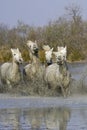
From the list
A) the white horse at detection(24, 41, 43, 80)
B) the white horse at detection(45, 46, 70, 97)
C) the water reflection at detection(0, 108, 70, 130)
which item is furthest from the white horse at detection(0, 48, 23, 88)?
the water reflection at detection(0, 108, 70, 130)

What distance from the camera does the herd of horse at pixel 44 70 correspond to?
21.7 metres

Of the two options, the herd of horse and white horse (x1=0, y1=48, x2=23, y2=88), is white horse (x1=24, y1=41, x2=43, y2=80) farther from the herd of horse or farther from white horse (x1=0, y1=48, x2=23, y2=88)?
white horse (x1=0, y1=48, x2=23, y2=88)

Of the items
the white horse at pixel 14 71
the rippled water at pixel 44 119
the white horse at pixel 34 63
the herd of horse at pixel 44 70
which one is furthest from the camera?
the white horse at pixel 14 71

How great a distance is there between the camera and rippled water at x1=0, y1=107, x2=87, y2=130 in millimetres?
13086

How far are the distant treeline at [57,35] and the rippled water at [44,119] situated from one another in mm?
53279

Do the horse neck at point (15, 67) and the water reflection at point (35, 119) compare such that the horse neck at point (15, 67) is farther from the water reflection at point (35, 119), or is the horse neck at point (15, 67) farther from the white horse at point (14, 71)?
the water reflection at point (35, 119)

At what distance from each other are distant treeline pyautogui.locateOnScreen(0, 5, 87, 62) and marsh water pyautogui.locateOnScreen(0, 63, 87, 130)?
50608mm

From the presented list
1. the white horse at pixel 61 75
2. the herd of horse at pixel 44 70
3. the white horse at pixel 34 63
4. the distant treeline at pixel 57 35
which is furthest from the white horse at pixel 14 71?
the distant treeline at pixel 57 35

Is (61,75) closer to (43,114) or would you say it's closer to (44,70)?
(44,70)

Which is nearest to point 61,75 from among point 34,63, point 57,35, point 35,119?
point 34,63

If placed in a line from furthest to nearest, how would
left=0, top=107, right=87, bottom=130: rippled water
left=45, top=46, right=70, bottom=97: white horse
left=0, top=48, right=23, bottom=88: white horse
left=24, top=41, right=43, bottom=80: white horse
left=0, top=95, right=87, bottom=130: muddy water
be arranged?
1. left=0, top=48, right=23, bottom=88: white horse
2. left=24, top=41, right=43, bottom=80: white horse
3. left=45, top=46, right=70, bottom=97: white horse
4. left=0, top=95, right=87, bottom=130: muddy water
5. left=0, top=107, right=87, bottom=130: rippled water

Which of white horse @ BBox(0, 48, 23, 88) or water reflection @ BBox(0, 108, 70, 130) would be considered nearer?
water reflection @ BBox(0, 108, 70, 130)

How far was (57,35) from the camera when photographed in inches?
3105

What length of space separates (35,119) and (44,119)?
8.7 inches
